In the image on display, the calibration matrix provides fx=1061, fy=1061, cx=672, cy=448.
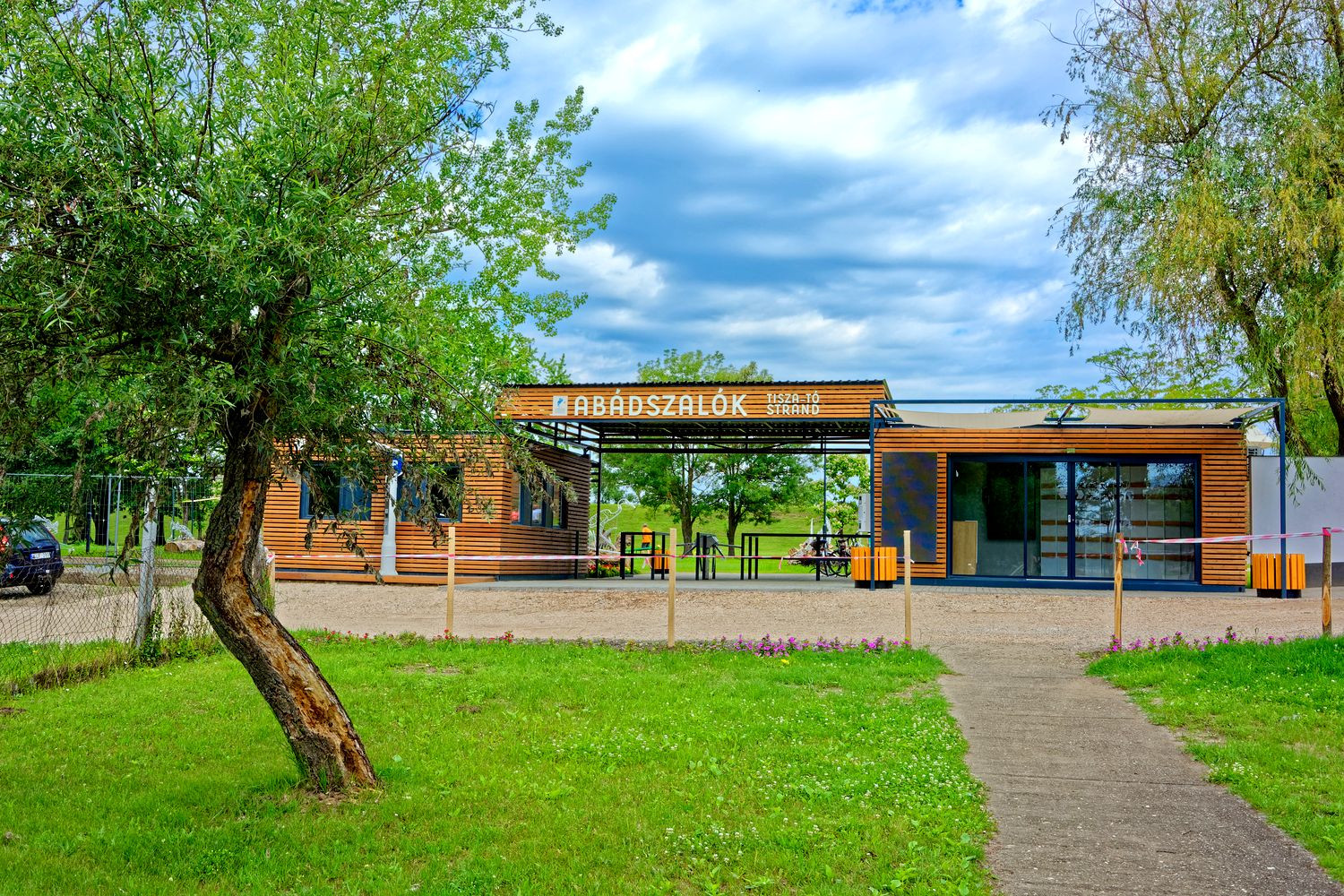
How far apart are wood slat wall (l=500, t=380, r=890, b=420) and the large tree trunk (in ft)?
48.2

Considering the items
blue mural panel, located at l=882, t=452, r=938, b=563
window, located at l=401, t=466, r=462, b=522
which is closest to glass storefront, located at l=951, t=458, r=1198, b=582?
blue mural panel, located at l=882, t=452, r=938, b=563

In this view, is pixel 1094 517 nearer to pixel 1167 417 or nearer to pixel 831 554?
pixel 1167 417

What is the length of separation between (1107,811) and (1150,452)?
1568 cm

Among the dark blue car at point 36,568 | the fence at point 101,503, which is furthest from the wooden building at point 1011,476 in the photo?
the fence at point 101,503

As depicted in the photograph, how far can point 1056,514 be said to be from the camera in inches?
802

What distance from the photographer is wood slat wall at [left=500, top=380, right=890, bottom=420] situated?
789 inches

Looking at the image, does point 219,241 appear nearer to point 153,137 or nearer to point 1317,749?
point 153,137

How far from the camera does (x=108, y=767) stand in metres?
6.21

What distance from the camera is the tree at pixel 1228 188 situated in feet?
62.6

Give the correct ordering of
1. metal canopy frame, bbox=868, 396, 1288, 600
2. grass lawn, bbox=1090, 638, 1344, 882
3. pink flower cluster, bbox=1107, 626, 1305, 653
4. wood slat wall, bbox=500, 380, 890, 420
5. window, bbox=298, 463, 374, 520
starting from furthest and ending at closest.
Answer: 1. wood slat wall, bbox=500, 380, 890, 420
2. metal canopy frame, bbox=868, 396, 1288, 600
3. pink flower cluster, bbox=1107, 626, 1305, 653
4. window, bbox=298, 463, 374, 520
5. grass lawn, bbox=1090, 638, 1344, 882

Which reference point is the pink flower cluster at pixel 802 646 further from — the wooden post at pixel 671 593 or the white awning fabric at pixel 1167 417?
the white awning fabric at pixel 1167 417

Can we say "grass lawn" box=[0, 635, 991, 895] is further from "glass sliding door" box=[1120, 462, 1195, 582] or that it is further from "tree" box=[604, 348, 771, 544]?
"tree" box=[604, 348, 771, 544]

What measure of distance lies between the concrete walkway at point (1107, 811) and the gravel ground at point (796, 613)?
12.9 feet

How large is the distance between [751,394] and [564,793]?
1509cm
